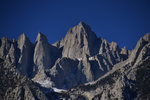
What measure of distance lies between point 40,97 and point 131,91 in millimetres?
34603

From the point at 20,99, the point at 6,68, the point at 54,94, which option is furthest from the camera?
the point at 54,94

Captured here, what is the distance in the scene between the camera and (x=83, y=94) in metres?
183

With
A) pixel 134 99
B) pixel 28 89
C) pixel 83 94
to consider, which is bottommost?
pixel 134 99

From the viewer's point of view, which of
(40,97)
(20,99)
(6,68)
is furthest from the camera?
(6,68)

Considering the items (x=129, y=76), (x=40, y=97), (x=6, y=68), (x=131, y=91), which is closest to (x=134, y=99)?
(x=131, y=91)

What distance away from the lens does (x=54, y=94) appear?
182 m

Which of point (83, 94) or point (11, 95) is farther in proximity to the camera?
point (83, 94)

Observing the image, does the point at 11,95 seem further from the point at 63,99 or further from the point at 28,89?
the point at 63,99

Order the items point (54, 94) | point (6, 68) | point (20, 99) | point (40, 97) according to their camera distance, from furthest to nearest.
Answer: point (54, 94), point (6, 68), point (40, 97), point (20, 99)

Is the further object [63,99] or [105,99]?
[63,99]

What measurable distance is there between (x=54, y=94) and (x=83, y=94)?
13886mm

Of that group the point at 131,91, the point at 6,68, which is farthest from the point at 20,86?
the point at 131,91

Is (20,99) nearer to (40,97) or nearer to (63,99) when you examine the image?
(40,97)

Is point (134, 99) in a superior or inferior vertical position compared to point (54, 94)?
inferior
